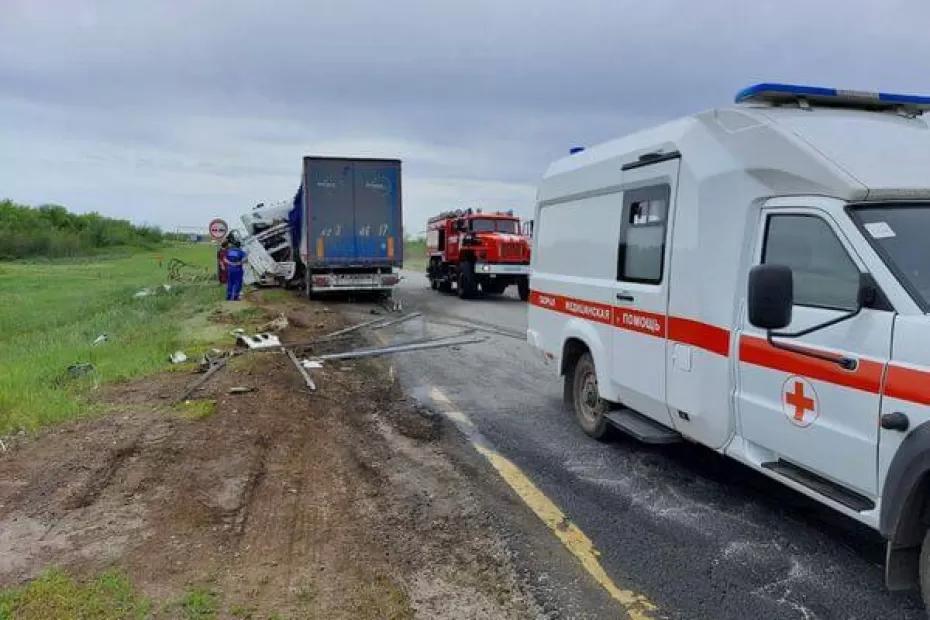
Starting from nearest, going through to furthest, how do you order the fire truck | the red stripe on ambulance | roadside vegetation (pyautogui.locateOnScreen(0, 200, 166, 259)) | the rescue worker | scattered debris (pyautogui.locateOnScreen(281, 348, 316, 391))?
the red stripe on ambulance < scattered debris (pyautogui.locateOnScreen(281, 348, 316, 391)) < the fire truck < the rescue worker < roadside vegetation (pyautogui.locateOnScreen(0, 200, 166, 259))

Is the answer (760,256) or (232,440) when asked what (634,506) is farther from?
(232,440)

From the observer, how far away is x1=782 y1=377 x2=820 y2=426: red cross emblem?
396 centimetres

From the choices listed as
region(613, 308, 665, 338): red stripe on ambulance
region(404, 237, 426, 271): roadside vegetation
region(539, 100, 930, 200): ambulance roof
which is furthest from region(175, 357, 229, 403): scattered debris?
region(404, 237, 426, 271): roadside vegetation

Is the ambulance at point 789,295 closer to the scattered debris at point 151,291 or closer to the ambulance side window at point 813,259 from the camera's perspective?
the ambulance side window at point 813,259

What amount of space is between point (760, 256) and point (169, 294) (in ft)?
69.3

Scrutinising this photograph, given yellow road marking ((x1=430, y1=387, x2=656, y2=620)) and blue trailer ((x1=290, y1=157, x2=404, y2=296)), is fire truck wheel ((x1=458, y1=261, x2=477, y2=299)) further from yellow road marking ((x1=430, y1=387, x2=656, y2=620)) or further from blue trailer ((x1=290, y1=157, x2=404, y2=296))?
yellow road marking ((x1=430, y1=387, x2=656, y2=620))

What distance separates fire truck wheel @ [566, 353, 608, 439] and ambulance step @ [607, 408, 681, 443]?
0.19m

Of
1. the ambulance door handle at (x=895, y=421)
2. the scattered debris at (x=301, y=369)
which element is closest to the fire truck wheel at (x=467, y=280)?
the scattered debris at (x=301, y=369)

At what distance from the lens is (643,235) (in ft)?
18.9

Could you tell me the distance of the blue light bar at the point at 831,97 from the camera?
4672 millimetres

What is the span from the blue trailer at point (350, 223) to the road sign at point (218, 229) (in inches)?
175

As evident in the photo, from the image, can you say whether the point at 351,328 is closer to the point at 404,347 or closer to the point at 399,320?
the point at 399,320

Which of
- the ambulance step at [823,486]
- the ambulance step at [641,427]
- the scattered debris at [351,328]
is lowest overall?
the scattered debris at [351,328]

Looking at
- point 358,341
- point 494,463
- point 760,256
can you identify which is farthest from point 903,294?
point 358,341
